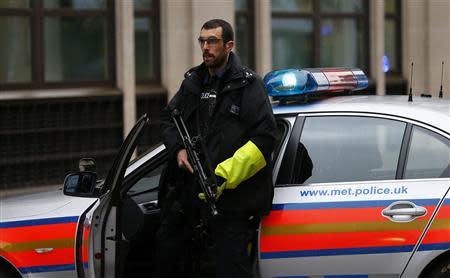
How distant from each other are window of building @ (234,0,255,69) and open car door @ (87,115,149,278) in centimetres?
761

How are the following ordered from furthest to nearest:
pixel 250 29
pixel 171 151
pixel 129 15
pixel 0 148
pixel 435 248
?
pixel 250 29
pixel 129 15
pixel 0 148
pixel 171 151
pixel 435 248

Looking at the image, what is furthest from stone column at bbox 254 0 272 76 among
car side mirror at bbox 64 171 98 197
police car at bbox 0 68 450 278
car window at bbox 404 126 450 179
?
car window at bbox 404 126 450 179

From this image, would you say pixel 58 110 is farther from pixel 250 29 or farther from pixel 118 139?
pixel 250 29

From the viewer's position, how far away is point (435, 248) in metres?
4.01

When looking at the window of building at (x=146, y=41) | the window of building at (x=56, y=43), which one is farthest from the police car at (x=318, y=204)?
the window of building at (x=146, y=41)

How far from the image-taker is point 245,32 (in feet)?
39.6

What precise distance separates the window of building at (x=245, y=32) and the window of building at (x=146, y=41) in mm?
1377

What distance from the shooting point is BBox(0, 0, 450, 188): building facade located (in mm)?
9922

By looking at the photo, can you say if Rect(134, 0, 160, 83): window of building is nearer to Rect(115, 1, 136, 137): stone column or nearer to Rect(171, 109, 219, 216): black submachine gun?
Rect(115, 1, 136, 137): stone column

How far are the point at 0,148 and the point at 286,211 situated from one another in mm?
6130

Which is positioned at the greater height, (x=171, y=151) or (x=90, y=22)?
(x=90, y=22)

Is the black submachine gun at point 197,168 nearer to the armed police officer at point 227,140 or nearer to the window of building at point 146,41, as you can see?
the armed police officer at point 227,140

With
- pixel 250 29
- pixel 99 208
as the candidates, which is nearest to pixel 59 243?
pixel 99 208

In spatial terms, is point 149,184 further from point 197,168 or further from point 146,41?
point 146,41
